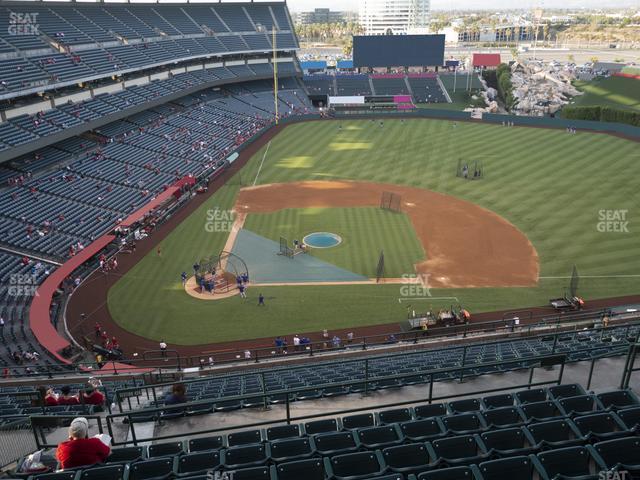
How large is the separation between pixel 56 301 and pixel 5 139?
1582 centimetres

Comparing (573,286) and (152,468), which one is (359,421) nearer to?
(152,468)

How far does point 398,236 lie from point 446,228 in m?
4.06

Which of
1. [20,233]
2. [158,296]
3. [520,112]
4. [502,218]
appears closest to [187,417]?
[158,296]

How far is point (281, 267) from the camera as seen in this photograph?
3177 cm

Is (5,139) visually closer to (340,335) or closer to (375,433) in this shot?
(340,335)

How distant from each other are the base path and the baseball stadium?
24 centimetres

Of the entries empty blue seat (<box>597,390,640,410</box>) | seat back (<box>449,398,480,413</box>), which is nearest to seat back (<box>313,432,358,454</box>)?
seat back (<box>449,398,480,413</box>)

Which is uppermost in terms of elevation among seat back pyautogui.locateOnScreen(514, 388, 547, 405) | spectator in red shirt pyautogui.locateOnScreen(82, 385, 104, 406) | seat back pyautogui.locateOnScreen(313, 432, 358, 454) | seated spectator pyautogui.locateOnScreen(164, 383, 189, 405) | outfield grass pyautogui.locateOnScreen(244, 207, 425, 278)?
seat back pyautogui.locateOnScreen(313, 432, 358, 454)

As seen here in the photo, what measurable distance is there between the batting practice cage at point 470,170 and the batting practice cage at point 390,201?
27.7ft

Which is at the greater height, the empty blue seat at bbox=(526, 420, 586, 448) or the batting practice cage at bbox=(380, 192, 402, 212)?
the empty blue seat at bbox=(526, 420, 586, 448)

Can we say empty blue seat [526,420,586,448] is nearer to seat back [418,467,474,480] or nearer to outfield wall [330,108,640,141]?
seat back [418,467,474,480]

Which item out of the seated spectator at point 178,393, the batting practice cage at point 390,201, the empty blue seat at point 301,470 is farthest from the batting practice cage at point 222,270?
the empty blue seat at point 301,470

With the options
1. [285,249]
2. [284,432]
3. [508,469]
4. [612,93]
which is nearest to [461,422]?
[508,469]

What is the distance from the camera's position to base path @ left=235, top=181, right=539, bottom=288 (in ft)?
98.6
